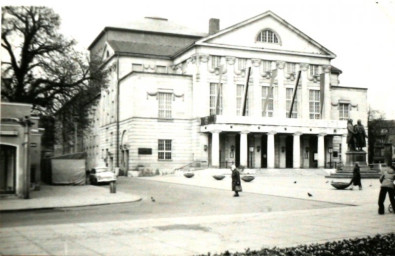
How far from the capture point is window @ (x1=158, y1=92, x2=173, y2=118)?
5241 cm

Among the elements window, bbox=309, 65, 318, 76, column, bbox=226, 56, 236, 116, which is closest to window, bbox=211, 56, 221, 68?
column, bbox=226, 56, 236, 116

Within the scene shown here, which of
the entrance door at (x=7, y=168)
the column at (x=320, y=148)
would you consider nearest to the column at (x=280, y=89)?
the column at (x=320, y=148)

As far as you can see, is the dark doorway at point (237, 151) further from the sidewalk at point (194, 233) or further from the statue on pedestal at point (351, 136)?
the sidewalk at point (194, 233)

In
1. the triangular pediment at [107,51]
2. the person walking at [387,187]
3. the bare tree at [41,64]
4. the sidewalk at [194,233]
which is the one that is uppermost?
the triangular pediment at [107,51]

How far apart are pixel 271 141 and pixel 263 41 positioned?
13.0 metres

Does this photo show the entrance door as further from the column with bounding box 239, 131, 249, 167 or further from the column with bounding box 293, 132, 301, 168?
the column with bounding box 293, 132, 301, 168

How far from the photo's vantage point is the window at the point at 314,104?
194 ft

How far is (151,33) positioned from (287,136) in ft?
73.4

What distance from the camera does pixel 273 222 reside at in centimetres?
1377

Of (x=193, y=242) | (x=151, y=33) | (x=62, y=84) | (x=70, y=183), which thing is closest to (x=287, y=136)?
(x=151, y=33)

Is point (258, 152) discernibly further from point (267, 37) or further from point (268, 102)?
point (267, 37)

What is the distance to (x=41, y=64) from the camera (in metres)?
18.8

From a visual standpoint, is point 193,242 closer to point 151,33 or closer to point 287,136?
point 287,136

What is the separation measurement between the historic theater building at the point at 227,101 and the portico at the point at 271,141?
0.36ft
